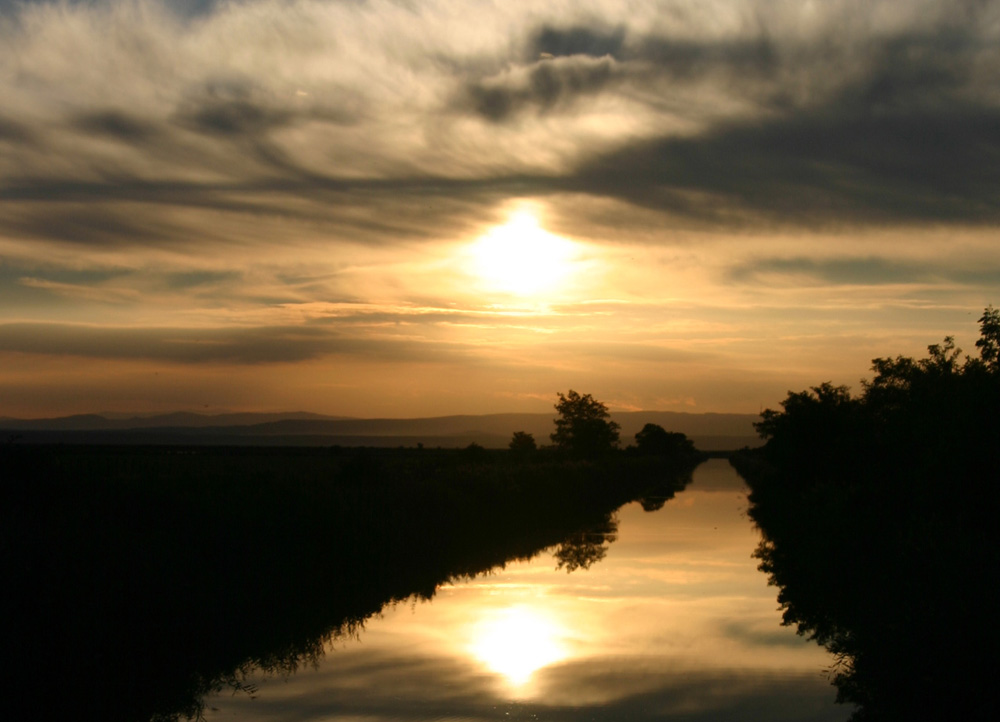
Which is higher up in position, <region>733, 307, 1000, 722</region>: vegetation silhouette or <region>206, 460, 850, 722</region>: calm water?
<region>733, 307, 1000, 722</region>: vegetation silhouette

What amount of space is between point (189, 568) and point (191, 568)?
10 cm

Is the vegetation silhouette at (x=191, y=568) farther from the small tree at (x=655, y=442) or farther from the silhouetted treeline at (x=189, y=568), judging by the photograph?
the small tree at (x=655, y=442)

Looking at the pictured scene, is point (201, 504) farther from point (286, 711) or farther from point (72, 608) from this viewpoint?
point (286, 711)

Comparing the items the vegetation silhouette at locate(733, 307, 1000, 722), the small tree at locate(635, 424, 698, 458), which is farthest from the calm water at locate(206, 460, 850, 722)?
the small tree at locate(635, 424, 698, 458)

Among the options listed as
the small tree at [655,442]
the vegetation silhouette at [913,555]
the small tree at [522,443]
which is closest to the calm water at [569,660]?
the vegetation silhouette at [913,555]

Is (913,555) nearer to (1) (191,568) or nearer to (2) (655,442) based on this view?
(1) (191,568)

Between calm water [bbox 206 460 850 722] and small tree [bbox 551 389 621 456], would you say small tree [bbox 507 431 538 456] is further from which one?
calm water [bbox 206 460 850 722]

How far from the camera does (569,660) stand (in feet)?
47.2

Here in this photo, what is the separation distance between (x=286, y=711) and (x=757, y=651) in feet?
24.7

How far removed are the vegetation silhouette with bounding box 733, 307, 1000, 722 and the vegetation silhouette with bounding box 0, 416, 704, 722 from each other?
759 centimetres

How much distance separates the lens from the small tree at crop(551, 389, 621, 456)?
95.9 meters

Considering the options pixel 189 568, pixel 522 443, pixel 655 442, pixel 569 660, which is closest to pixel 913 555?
pixel 569 660

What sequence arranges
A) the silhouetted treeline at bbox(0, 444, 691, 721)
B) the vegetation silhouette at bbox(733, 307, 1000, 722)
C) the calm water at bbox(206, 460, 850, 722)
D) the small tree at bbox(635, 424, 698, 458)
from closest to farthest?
the vegetation silhouette at bbox(733, 307, 1000, 722), the calm water at bbox(206, 460, 850, 722), the silhouetted treeline at bbox(0, 444, 691, 721), the small tree at bbox(635, 424, 698, 458)

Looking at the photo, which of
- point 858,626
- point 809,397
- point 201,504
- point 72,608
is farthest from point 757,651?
point 809,397
